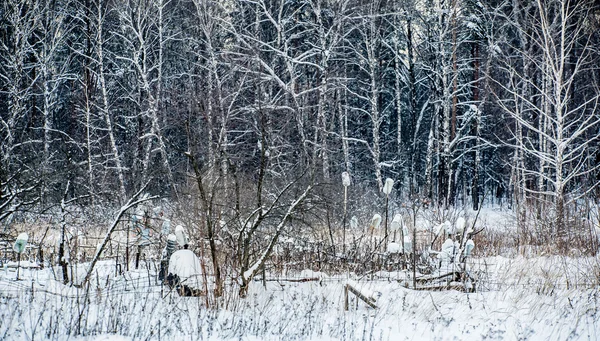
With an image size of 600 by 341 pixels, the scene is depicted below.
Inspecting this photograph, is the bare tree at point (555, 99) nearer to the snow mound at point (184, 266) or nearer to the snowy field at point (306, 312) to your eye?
the snowy field at point (306, 312)

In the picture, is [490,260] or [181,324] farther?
[490,260]

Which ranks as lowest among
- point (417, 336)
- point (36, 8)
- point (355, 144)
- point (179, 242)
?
point (417, 336)

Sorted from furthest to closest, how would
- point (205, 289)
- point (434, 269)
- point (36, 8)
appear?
point (36, 8) → point (434, 269) → point (205, 289)

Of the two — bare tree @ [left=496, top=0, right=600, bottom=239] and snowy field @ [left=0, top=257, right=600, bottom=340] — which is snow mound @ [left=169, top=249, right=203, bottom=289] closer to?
snowy field @ [left=0, top=257, right=600, bottom=340]

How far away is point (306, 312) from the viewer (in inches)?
265

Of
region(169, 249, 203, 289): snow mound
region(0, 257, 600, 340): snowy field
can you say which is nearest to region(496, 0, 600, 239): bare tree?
region(0, 257, 600, 340): snowy field

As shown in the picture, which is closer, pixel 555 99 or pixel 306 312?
pixel 306 312

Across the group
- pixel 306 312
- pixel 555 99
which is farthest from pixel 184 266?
pixel 555 99

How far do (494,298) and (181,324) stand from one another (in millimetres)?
4468

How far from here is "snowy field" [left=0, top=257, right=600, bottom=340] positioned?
598 centimetres

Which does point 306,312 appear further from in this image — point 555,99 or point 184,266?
point 555,99

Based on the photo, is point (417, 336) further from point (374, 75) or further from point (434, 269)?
point (374, 75)

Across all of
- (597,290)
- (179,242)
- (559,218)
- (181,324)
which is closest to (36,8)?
(179,242)

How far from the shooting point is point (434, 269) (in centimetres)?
927
